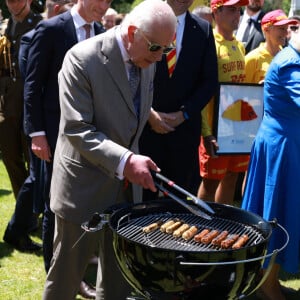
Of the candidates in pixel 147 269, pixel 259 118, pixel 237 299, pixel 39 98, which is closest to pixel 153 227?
pixel 147 269

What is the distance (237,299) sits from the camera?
2.62 metres

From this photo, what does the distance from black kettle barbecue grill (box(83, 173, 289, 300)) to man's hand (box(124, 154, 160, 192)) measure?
21 centimetres

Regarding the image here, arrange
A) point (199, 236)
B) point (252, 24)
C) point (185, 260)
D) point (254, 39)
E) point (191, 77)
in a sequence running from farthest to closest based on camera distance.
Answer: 1. point (252, 24)
2. point (254, 39)
3. point (191, 77)
4. point (199, 236)
5. point (185, 260)

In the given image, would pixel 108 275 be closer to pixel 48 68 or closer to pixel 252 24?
pixel 48 68

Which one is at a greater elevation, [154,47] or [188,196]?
[154,47]

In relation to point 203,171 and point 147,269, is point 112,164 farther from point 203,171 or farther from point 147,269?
point 203,171

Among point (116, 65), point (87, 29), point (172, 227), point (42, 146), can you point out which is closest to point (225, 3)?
point (87, 29)

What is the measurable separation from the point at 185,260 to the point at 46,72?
6.61 feet

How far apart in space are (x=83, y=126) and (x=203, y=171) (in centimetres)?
273

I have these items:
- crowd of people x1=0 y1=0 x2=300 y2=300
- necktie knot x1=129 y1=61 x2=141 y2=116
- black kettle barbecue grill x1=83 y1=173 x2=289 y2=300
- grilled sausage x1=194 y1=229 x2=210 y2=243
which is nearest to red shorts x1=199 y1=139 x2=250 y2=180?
→ crowd of people x1=0 y1=0 x2=300 y2=300

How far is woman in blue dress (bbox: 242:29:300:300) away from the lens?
3.78m

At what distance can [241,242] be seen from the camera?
2.56 metres

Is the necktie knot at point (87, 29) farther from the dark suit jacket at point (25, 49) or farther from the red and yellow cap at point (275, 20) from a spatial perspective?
the red and yellow cap at point (275, 20)

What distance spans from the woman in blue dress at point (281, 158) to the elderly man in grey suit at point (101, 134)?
1056mm
